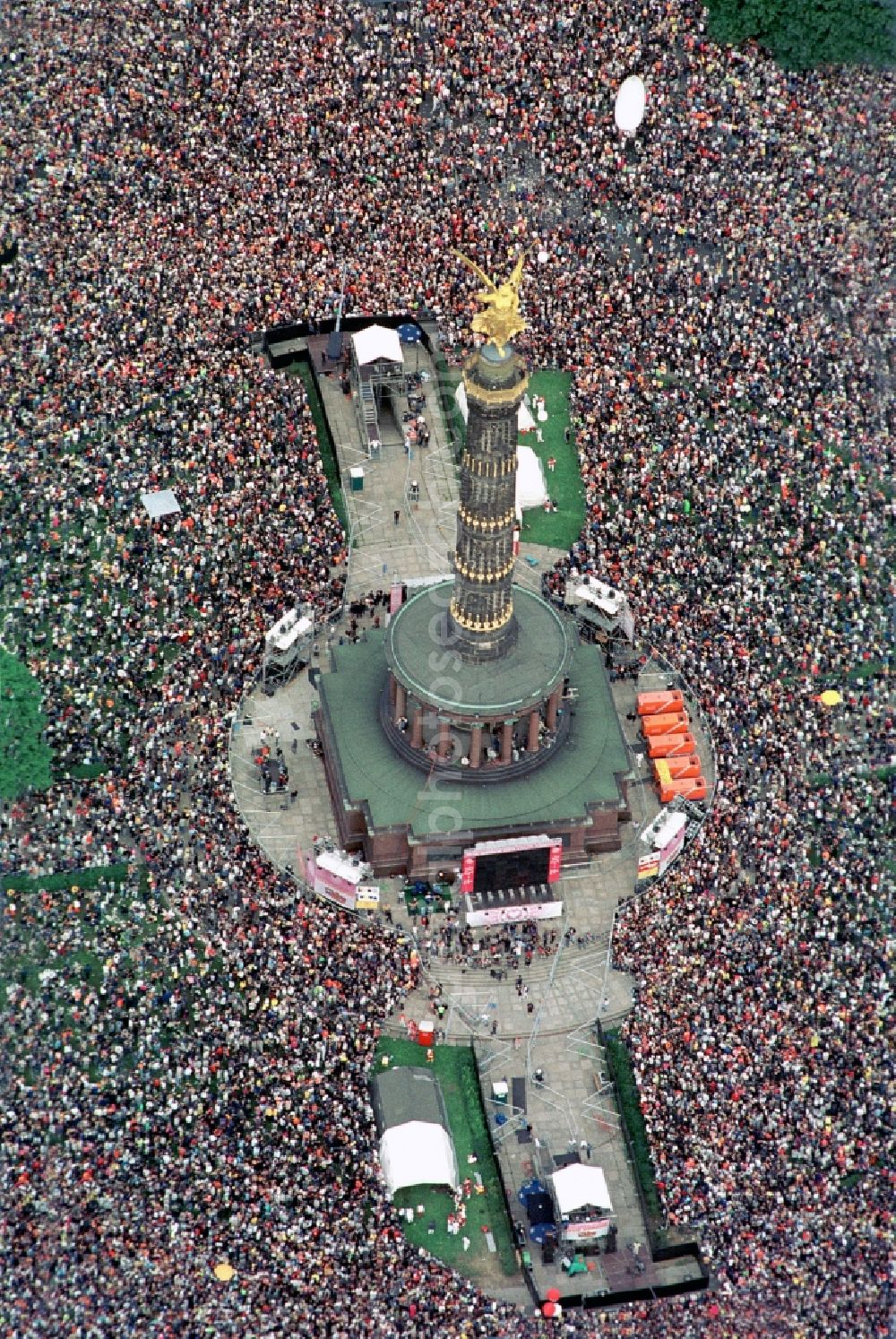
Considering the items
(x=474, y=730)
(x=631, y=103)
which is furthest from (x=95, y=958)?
(x=631, y=103)

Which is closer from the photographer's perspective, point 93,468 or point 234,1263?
point 234,1263

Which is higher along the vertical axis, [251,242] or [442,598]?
[251,242]

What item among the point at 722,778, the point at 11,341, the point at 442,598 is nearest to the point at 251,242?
the point at 11,341

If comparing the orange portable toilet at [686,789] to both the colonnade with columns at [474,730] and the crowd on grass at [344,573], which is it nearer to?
the crowd on grass at [344,573]

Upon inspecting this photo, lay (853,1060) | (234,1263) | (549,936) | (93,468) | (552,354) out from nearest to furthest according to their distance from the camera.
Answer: (234,1263)
(853,1060)
(549,936)
(93,468)
(552,354)

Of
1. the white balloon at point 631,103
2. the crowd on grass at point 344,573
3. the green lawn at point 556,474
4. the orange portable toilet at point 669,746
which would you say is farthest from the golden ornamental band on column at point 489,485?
the white balloon at point 631,103

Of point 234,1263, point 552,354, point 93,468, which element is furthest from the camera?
point 552,354

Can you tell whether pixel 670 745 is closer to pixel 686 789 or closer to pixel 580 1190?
pixel 686 789

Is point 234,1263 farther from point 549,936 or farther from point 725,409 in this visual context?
point 725,409
